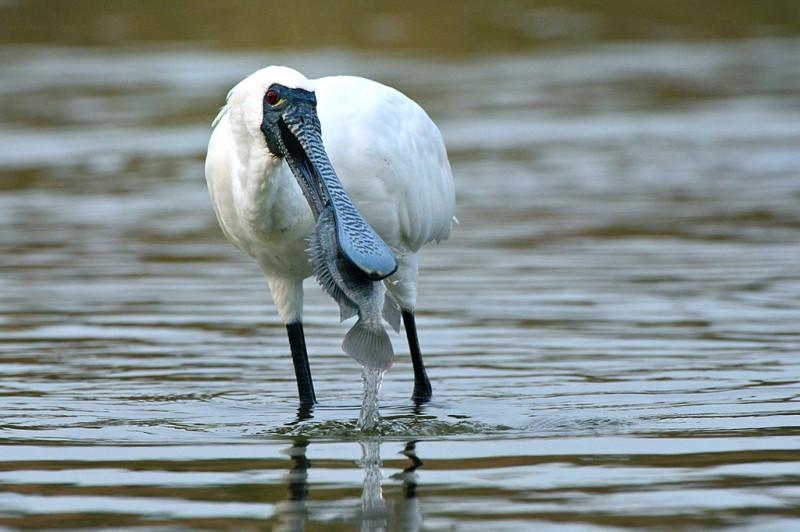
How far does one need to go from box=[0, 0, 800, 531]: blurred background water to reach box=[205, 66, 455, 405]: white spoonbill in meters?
0.59

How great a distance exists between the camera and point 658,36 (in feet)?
118

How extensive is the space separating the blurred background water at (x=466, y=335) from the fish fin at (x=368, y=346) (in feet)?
1.32

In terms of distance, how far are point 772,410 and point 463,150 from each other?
12.5 m

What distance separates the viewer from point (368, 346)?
23.6ft

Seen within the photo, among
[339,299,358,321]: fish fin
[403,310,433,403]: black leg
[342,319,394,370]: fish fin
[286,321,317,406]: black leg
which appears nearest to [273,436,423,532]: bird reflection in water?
[342,319,394,370]: fish fin

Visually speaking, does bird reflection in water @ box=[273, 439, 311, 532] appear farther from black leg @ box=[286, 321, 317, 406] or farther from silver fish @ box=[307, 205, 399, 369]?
black leg @ box=[286, 321, 317, 406]

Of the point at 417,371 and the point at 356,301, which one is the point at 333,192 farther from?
the point at 417,371

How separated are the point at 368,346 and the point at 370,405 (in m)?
0.77

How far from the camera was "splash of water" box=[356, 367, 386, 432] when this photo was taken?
784cm

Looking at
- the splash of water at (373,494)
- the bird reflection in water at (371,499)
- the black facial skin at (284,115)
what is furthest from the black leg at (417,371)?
the black facial skin at (284,115)

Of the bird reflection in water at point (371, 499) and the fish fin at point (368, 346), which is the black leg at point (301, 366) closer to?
the bird reflection in water at point (371, 499)

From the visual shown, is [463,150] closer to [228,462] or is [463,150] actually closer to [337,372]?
[337,372]

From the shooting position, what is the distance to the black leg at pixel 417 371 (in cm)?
876

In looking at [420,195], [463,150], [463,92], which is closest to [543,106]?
[463,92]
